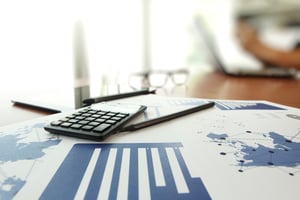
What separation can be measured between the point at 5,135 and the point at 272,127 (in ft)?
1.22

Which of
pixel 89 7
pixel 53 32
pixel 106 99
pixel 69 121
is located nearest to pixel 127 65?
pixel 89 7

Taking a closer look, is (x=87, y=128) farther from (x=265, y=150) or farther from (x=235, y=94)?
(x=235, y=94)

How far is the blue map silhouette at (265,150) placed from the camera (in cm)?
29

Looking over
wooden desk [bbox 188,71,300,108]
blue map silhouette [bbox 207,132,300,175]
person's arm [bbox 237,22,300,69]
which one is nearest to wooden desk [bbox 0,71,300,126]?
wooden desk [bbox 188,71,300,108]

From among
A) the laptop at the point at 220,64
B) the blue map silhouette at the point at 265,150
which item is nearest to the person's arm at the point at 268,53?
the laptop at the point at 220,64

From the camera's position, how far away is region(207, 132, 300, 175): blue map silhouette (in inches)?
11.3

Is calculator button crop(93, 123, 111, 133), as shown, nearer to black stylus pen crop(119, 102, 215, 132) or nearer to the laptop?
black stylus pen crop(119, 102, 215, 132)

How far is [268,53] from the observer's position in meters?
1.54

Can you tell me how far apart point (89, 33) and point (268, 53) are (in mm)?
1153

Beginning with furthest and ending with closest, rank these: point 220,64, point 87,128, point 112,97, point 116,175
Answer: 1. point 220,64
2. point 112,97
3. point 87,128
4. point 116,175

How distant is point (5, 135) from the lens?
36 centimetres

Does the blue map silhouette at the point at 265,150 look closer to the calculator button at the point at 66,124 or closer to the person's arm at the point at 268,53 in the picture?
the calculator button at the point at 66,124

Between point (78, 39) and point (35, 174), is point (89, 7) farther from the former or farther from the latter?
point (35, 174)

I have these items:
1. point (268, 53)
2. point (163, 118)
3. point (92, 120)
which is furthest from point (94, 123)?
point (268, 53)
